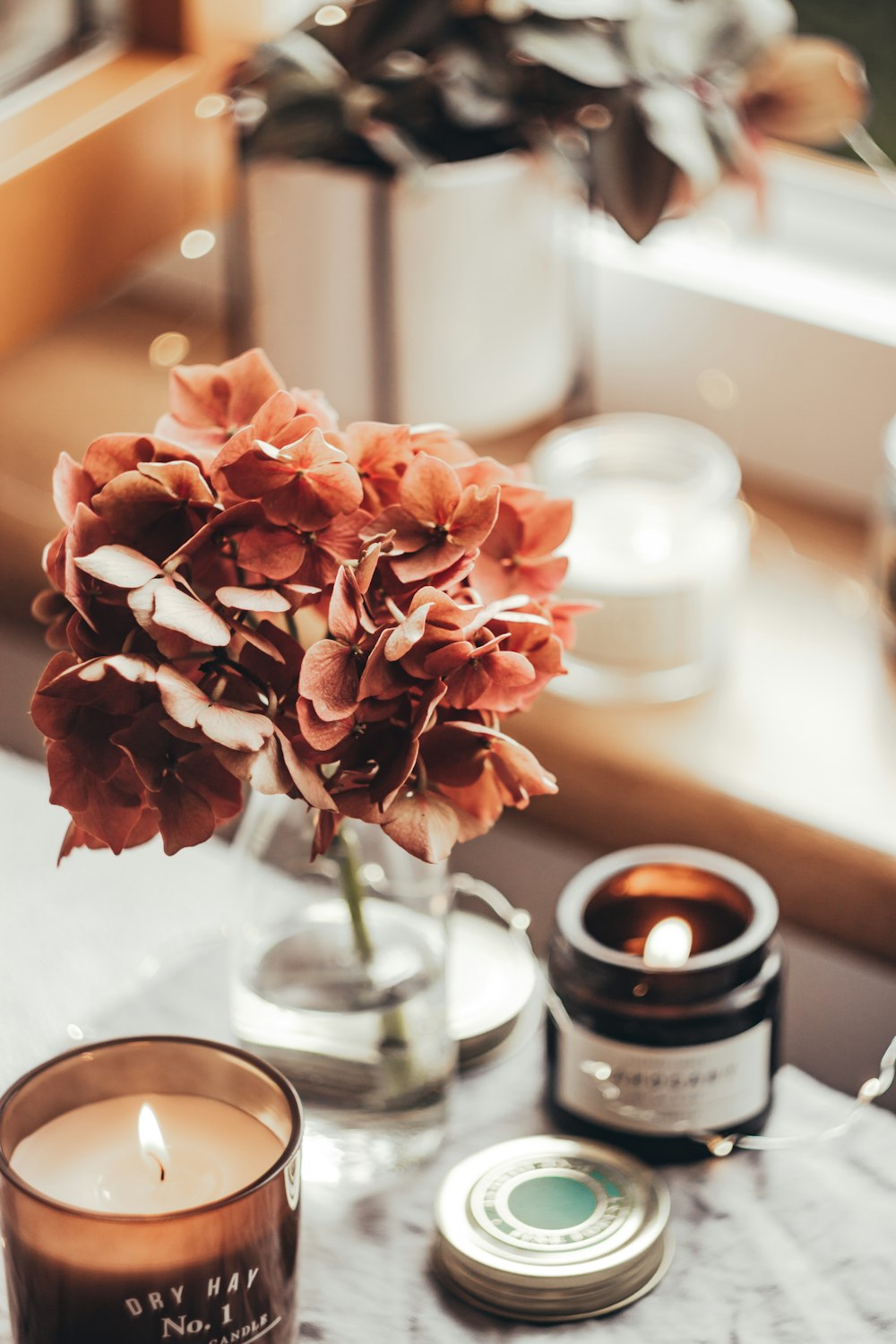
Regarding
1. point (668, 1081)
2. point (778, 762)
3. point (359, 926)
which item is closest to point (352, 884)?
point (359, 926)

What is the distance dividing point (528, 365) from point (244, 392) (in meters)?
0.42

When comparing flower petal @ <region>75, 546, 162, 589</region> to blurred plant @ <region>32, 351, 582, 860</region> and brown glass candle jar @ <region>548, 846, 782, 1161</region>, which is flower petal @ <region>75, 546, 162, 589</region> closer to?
blurred plant @ <region>32, 351, 582, 860</region>

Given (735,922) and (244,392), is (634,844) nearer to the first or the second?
(735,922)

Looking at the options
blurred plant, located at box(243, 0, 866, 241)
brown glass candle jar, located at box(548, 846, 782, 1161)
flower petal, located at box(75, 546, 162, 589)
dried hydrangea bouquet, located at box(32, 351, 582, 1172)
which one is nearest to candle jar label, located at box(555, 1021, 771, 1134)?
brown glass candle jar, located at box(548, 846, 782, 1161)

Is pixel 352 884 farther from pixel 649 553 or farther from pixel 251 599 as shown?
pixel 649 553

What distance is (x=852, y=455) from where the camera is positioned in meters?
0.93

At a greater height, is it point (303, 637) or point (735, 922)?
point (303, 637)

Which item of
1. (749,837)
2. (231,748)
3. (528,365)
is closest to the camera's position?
(231,748)

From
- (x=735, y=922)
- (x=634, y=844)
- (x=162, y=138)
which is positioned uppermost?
(x=162, y=138)

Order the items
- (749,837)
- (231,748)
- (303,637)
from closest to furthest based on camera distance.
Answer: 1. (231,748)
2. (303,637)
3. (749,837)

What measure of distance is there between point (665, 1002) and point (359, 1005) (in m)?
0.10

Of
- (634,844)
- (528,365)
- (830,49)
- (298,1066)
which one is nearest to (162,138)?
(528,365)

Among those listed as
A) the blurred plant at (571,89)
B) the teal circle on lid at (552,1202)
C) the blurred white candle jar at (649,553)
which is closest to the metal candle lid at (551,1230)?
the teal circle on lid at (552,1202)

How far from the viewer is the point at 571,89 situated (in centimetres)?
79
